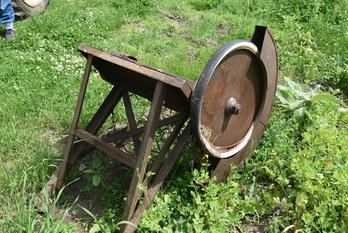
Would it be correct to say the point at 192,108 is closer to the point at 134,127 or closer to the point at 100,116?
the point at 134,127

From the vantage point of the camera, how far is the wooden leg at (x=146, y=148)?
2906 mm

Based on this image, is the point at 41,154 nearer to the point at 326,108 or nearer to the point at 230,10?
the point at 326,108

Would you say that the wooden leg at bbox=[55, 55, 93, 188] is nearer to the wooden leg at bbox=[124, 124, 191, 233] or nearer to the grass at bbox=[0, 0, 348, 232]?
the grass at bbox=[0, 0, 348, 232]

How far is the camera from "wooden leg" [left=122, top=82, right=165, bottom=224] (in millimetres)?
2906

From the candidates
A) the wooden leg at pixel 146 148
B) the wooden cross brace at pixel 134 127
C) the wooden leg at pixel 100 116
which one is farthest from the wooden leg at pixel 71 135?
the wooden leg at pixel 146 148

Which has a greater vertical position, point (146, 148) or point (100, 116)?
point (146, 148)

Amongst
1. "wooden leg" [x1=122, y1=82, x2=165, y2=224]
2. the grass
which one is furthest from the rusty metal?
the grass

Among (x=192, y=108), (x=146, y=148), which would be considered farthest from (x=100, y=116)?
(x=192, y=108)

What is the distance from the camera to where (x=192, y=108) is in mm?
2854

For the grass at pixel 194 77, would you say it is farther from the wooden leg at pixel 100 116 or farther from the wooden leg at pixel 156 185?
the wooden leg at pixel 100 116

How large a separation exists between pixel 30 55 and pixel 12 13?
1.28 m

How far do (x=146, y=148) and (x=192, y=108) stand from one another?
426 mm

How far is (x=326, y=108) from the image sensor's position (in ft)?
13.9

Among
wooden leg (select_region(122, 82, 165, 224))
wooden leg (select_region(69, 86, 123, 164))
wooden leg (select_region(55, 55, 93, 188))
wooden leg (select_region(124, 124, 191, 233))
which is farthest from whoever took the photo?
wooden leg (select_region(69, 86, 123, 164))
